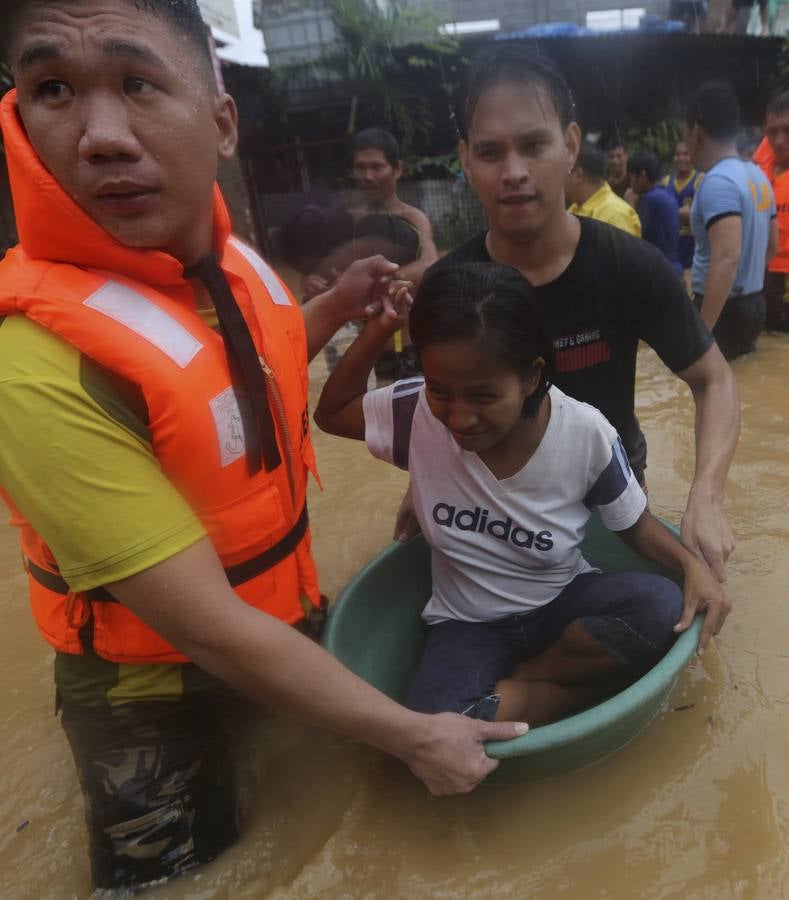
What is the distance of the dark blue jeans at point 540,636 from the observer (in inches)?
65.5

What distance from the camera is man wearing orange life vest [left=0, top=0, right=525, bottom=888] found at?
1.17 meters

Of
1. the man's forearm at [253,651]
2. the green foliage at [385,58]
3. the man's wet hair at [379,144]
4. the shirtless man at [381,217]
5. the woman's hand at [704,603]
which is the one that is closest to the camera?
the man's forearm at [253,651]

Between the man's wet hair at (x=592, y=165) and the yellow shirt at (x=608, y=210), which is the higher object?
the man's wet hair at (x=592, y=165)

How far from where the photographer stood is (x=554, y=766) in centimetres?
162

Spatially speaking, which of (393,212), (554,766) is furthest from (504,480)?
(393,212)

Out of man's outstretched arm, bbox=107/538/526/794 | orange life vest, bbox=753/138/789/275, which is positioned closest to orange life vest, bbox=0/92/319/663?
man's outstretched arm, bbox=107/538/526/794

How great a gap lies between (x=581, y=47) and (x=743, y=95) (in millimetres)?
3936

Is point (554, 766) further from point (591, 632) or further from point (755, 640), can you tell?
point (755, 640)

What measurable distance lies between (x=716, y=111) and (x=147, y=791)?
4840 mm

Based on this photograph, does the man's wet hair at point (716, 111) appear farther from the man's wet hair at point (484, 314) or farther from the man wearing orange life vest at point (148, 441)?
the man wearing orange life vest at point (148, 441)

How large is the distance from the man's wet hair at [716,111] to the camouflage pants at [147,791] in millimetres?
4553

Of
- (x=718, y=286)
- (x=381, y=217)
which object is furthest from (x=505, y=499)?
(x=718, y=286)

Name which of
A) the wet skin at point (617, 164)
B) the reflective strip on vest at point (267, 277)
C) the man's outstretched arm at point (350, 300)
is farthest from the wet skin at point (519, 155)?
the wet skin at point (617, 164)

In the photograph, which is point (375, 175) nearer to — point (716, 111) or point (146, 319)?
point (716, 111)
